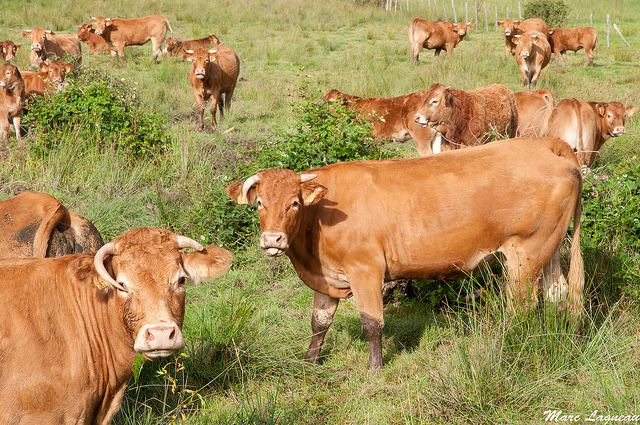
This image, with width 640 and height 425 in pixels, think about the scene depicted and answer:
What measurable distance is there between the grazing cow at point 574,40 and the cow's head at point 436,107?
43.3 ft

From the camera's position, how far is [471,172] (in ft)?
16.2

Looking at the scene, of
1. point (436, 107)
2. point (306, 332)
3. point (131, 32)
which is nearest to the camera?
point (306, 332)

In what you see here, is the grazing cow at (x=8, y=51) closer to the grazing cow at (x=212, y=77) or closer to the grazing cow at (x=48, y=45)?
the grazing cow at (x=48, y=45)

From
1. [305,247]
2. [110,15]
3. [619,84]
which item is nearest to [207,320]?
[305,247]

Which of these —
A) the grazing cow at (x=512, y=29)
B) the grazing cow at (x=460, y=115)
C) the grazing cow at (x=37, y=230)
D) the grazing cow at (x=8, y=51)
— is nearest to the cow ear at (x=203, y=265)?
the grazing cow at (x=37, y=230)

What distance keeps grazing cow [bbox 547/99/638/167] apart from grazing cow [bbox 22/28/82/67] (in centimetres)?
1181

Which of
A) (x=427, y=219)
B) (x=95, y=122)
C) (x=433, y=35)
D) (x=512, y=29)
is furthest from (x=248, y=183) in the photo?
(x=512, y=29)

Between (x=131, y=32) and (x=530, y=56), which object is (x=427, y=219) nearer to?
(x=530, y=56)

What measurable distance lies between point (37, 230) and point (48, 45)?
15522mm

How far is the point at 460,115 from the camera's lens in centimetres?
965

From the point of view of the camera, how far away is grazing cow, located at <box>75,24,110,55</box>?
20781 mm

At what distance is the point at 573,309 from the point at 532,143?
145 centimetres

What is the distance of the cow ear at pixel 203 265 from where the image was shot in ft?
12.1

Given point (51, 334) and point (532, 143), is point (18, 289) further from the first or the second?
point (532, 143)
